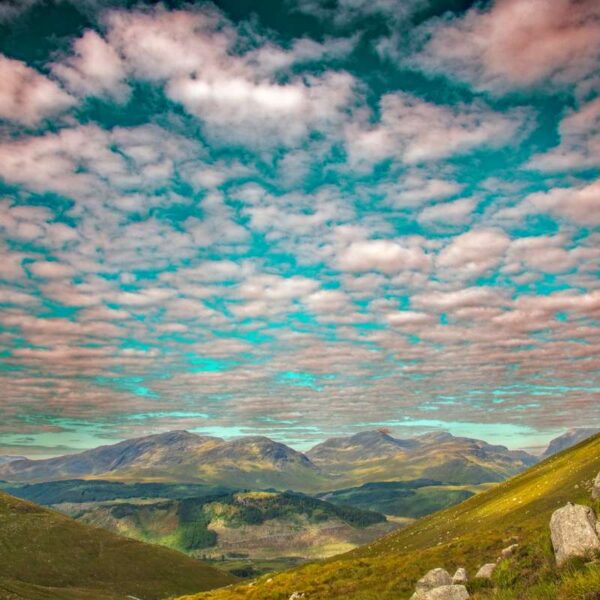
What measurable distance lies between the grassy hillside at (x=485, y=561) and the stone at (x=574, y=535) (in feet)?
2.80

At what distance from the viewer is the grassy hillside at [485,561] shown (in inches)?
713

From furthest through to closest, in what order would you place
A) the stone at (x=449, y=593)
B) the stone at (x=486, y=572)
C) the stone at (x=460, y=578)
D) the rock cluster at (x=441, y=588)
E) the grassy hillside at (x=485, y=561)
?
the stone at (x=460, y=578)
the stone at (x=486, y=572)
the rock cluster at (x=441, y=588)
the stone at (x=449, y=593)
the grassy hillside at (x=485, y=561)

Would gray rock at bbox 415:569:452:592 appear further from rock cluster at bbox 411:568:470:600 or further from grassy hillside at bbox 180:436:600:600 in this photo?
grassy hillside at bbox 180:436:600:600

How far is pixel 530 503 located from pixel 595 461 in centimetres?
1413

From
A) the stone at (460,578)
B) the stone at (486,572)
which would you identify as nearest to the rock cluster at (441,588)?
the stone at (460,578)

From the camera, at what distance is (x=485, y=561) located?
39.1 meters

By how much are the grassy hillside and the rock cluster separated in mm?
904

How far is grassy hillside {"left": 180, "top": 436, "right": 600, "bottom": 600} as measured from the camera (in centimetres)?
1811

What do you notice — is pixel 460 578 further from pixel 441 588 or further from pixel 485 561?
pixel 485 561

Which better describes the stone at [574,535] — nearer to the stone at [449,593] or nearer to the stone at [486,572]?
the stone at [449,593]

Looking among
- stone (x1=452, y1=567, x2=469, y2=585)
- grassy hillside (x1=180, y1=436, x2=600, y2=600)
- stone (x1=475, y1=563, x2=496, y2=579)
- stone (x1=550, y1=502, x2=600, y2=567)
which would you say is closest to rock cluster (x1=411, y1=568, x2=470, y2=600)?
stone (x1=452, y1=567, x2=469, y2=585)

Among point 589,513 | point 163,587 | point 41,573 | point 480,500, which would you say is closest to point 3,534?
point 41,573

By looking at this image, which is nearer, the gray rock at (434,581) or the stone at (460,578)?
the stone at (460,578)

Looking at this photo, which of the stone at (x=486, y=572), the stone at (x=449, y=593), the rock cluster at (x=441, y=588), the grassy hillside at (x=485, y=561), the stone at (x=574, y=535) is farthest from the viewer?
the stone at (x=486, y=572)
